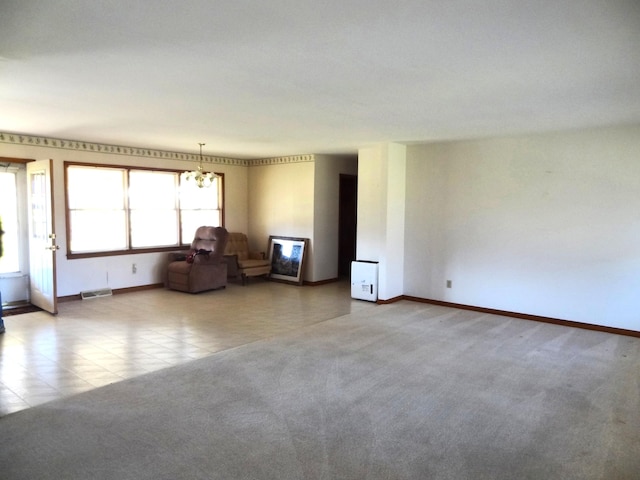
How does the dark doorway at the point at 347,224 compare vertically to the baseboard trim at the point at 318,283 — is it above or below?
above

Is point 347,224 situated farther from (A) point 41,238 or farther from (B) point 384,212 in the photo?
(A) point 41,238

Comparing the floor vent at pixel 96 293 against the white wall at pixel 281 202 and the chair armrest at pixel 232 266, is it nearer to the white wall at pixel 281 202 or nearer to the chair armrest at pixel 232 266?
the chair armrest at pixel 232 266

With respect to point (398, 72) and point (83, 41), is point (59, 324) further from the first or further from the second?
point (398, 72)

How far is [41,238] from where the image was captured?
5.88 metres

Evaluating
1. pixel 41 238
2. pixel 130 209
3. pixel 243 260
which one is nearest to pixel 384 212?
pixel 243 260

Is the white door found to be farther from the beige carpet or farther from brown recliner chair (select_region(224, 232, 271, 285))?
brown recliner chair (select_region(224, 232, 271, 285))

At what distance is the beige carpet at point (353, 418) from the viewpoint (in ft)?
8.09

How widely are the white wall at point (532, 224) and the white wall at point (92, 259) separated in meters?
4.21

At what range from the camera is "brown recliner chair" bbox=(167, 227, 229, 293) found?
23.5 feet

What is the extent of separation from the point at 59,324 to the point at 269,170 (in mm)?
4618

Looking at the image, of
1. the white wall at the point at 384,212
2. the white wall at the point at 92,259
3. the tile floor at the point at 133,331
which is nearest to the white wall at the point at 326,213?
the tile floor at the point at 133,331

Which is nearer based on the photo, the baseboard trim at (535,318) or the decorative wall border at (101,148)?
the baseboard trim at (535,318)

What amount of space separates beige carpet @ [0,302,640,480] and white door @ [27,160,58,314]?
2914mm

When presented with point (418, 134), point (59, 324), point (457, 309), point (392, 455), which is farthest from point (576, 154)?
point (59, 324)
